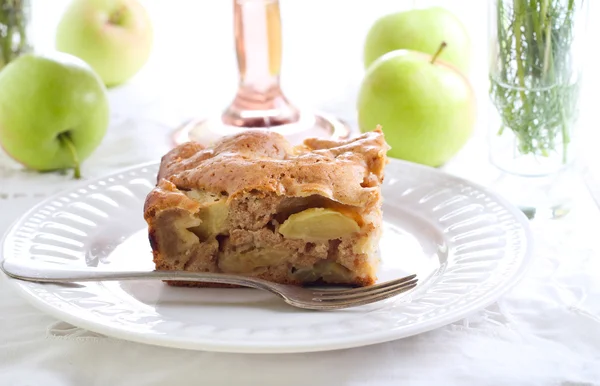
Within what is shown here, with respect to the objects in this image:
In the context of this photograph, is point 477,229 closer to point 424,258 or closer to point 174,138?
point 424,258

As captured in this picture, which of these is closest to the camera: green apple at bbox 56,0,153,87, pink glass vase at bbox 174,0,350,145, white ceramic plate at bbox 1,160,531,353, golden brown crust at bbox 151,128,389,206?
white ceramic plate at bbox 1,160,531,353

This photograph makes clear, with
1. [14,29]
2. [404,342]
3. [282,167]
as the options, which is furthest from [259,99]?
[404,342]

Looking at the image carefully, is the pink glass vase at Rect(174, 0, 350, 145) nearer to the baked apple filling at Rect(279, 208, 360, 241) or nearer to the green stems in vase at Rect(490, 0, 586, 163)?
the green stems in vase at Rect(490, 0, 586, 163)

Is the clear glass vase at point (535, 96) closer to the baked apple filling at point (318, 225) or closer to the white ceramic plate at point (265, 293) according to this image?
the white ceramic plate at point (265, 293)

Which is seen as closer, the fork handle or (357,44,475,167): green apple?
the fork handle

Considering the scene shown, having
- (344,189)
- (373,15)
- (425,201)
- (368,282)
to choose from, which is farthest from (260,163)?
(373,15)

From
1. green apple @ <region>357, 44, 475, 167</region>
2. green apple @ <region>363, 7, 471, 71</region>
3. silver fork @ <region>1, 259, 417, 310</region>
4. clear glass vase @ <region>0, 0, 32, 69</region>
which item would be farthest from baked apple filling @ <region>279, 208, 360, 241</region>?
clear glass vase @ <region>0, 0, 32, 69</region>
